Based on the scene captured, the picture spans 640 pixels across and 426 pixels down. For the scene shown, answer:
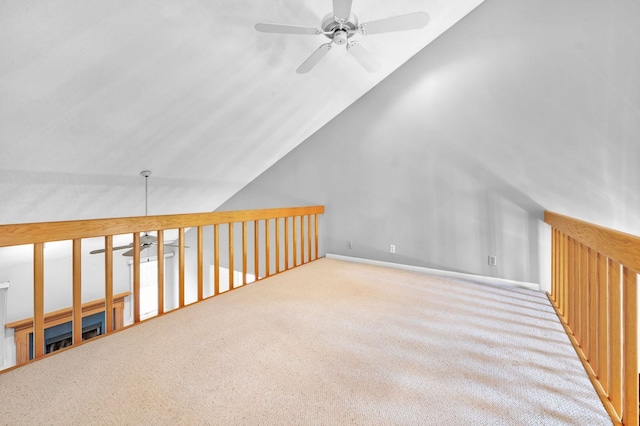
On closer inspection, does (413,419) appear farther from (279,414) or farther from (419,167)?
(419,167)

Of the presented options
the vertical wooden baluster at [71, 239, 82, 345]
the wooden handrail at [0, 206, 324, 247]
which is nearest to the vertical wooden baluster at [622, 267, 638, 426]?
the wooden handrail at [0, 206, 324, 247]

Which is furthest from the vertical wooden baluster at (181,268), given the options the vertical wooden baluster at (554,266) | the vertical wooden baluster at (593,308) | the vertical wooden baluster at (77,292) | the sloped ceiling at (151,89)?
the vertical wooden baluster at (554,266)

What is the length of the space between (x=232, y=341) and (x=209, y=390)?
0.46 metres

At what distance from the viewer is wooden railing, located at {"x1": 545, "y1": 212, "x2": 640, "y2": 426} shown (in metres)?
1.05

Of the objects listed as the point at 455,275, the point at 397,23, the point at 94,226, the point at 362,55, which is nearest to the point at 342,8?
the point at 397,23

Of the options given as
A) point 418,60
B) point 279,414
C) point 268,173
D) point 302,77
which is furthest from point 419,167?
point 279,414

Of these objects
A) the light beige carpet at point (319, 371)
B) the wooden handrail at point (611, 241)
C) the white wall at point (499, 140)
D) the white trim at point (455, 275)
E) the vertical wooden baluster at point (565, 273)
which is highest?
the white wall at point (499, 140)

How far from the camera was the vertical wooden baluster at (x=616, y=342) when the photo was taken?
3.88ft

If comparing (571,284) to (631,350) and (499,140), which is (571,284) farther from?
(499,140)

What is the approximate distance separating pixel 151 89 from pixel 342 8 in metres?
1.71

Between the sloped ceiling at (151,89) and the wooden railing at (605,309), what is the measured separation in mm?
2503

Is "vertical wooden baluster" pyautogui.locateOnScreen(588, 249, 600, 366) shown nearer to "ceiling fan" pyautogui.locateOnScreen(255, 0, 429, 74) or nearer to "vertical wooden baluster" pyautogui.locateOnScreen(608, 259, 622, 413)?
"vertical wooden baluster" pyautogui.locateOnScreen(608, 259, 622, 413)

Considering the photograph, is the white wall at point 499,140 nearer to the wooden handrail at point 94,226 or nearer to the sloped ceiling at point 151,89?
the sloped ceiling at point 151,89

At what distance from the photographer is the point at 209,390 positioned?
1.28 meters
